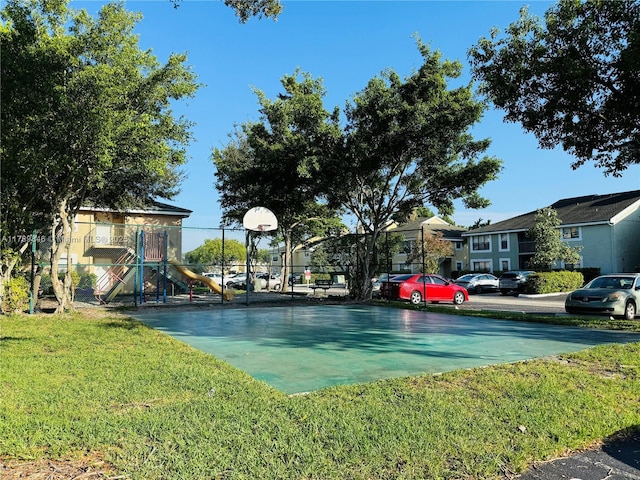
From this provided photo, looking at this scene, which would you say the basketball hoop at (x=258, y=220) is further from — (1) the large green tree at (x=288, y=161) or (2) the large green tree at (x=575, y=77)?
(2) the large green tree at (x=575, y=77)

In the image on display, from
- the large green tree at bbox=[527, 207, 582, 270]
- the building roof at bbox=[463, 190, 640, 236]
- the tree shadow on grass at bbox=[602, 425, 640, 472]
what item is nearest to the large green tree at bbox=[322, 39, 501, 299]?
the tree shadow on grass at bbox=[602, 425, 640, 472]

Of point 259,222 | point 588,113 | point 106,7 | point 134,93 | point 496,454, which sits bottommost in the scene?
point 496,454

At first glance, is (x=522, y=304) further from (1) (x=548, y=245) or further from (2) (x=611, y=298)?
(1) (x=548, y=245)

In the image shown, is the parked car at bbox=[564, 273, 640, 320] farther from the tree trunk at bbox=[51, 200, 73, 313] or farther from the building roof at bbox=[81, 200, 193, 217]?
the building roof at bbox=[81, 200, 193, 217]

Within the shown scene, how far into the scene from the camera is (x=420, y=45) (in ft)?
51.1

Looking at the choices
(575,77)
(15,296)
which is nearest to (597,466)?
(575,77)

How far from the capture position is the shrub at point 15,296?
12.2 metres

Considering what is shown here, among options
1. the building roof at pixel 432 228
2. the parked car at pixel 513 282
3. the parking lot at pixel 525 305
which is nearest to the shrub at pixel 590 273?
the parked car at pixel 513 282

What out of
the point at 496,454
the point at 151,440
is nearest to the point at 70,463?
the point at 151,440

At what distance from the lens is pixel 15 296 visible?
40.9 ft

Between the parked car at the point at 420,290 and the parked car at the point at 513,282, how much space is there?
11.0 meters

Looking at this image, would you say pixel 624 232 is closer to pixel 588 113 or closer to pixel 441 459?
pixel 588 113

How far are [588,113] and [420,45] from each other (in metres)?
6.70

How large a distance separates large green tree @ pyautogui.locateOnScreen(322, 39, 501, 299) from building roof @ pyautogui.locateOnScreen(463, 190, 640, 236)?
24232mm
